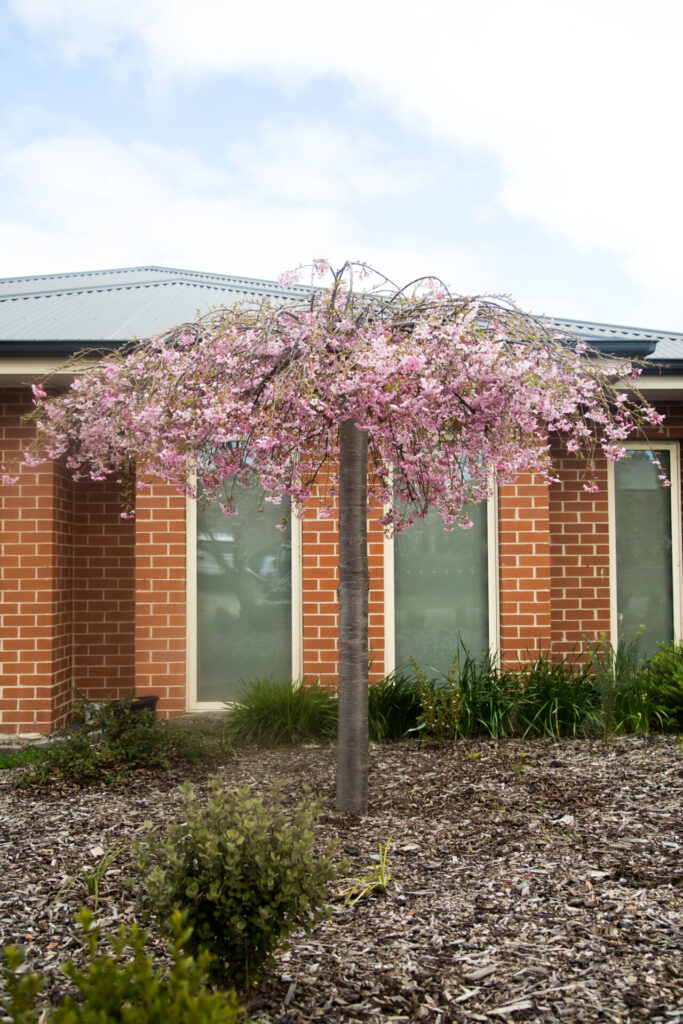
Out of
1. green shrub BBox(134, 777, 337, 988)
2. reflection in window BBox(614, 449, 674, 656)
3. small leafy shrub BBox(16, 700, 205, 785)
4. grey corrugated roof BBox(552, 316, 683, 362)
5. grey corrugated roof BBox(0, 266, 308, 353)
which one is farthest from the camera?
reflection in window BBox(614, 449, 674, 656)

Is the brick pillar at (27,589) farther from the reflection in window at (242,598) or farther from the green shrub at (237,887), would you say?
the green shrub at (237,887)

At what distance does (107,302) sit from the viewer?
8.13 m

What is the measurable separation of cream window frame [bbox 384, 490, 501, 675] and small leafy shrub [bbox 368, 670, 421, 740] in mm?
475

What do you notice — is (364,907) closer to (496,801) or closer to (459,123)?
(496,801)

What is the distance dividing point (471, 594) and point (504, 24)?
615 cm

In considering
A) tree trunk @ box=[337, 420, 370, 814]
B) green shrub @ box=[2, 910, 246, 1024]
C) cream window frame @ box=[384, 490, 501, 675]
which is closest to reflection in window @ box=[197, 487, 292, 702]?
cream window frame @ box=[384, 490, 501, 675]

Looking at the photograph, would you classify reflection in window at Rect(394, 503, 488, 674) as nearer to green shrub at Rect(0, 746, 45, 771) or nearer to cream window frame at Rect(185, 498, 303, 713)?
cream window frame at Rect(185, 498, 303, 713)

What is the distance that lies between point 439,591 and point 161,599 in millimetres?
2258

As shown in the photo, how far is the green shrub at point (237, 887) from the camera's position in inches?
82.7

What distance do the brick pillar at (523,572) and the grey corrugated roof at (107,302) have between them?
2.68 metres

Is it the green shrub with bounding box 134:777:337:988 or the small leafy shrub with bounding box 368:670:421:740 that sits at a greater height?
the green shrub with bounding box 134:777:337:988

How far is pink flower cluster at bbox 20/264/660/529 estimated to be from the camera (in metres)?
3.32

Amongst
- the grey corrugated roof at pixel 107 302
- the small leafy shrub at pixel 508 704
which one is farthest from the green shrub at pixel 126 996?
the small leafy shrub at pixel 508 704

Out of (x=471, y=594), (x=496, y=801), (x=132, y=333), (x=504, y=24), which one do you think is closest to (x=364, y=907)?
(x=496, y=801)
